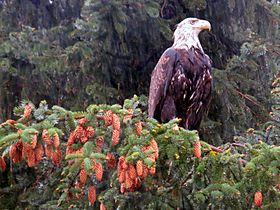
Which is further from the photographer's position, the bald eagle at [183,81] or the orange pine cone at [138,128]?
the bald eagle at [183,81]

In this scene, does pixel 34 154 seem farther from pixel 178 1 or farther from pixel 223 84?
pixel 178 1

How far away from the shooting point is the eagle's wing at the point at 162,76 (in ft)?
14.2

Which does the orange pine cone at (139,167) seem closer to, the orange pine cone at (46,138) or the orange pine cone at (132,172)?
the orange pine cone at (132,172)

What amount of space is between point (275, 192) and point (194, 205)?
51 centimetres

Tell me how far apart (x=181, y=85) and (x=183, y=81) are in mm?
45

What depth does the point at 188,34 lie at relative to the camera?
460 cm

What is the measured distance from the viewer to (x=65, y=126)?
2.57 metres

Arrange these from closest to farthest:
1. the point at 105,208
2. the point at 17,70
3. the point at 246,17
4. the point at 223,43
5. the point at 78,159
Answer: the point at 78,159 → the point at 105,208 → the point at 17,70 → the point at 246,17 → the point at 223,43

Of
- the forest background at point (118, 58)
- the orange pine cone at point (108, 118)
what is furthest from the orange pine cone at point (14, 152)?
the forest background at point (118, 58)

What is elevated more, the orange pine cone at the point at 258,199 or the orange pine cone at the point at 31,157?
the orange pine cone at the point at 31,157

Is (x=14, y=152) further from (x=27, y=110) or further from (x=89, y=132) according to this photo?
(x=89, y=132)

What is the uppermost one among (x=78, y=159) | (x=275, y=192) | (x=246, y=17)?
(x=246, y=17)

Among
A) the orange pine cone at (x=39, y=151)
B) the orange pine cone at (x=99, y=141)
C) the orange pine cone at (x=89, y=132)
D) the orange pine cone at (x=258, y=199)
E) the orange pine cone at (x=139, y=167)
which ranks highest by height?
the orange pine cone at (x=89, y=132)

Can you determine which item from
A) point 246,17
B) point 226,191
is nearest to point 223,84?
point 246,17
